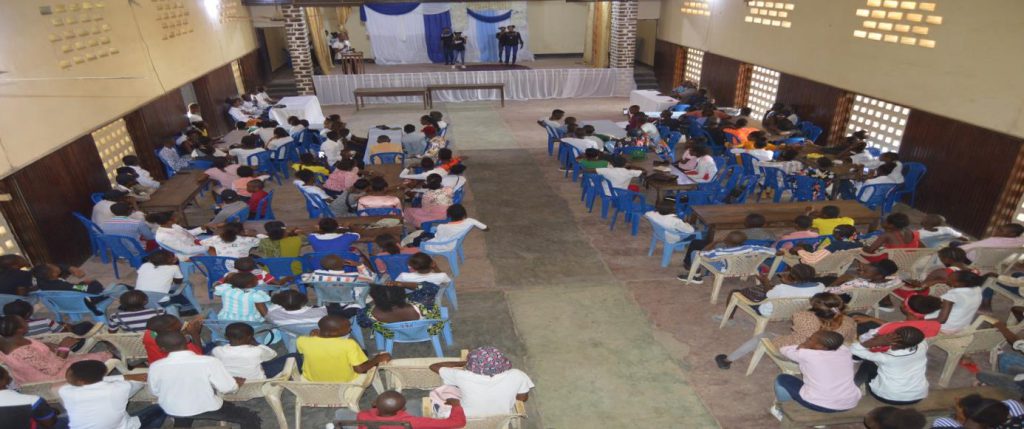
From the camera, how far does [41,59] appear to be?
7.29 m

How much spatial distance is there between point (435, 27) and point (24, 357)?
18587 mm

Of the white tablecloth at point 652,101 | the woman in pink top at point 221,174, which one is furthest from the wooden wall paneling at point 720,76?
the woman in pink top at point 221,174

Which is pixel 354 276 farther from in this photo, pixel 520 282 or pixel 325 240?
pixel 520 282

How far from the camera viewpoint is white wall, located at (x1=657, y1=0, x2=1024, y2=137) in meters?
7.52

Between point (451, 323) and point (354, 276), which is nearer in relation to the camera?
point (354, 276)

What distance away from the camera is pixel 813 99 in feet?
38.4

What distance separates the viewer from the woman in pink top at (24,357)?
14.0ft

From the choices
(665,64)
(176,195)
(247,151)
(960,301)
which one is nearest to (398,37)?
(665,64)

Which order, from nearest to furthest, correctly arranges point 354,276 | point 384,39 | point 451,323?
point 354,276 → point 451,323 → point 384,39

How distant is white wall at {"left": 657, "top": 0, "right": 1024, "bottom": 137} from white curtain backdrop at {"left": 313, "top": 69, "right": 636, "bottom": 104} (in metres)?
5.03

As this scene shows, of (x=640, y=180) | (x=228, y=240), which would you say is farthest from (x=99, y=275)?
(x=640, y=180)

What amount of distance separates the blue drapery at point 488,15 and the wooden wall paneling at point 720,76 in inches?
315

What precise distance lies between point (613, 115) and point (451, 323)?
11.1 meters

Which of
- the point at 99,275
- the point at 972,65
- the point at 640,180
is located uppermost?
→ the point at 972,65
